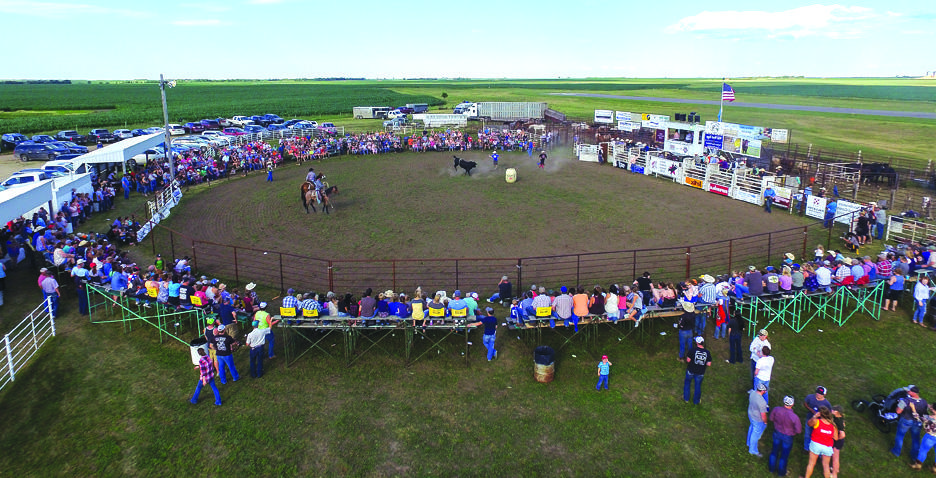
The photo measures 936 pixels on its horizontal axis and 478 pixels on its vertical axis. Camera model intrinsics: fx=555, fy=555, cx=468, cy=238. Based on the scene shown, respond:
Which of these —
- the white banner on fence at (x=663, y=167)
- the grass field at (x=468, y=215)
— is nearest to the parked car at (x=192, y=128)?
the grass field at (x=468, y=215)

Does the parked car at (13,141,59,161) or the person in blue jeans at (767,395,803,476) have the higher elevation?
the parked car at (13,141,59,161)

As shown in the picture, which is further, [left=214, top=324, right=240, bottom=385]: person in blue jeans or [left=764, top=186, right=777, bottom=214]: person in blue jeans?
[left=764, top=186, right=777, bottom=214]: person in blue jeans

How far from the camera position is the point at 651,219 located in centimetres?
2345

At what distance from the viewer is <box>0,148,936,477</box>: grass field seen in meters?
8.95

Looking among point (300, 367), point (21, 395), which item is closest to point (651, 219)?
point (300, 367)

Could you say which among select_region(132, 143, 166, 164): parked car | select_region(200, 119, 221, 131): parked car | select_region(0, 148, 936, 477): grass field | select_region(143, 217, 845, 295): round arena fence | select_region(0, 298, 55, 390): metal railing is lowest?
select_region(0, 148, 936, 477): grass field

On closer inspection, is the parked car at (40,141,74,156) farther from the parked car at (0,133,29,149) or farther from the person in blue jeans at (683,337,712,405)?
the person in blue jeans at (683,337,712,405)

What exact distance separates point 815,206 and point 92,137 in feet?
196

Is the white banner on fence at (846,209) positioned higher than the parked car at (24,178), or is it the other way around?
the parked car at (24,178)

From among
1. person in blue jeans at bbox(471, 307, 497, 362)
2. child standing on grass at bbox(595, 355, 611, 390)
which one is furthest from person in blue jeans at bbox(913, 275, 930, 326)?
person in blue jeans at bbox(471, 307, 497, 362)

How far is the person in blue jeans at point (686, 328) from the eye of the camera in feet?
38.7

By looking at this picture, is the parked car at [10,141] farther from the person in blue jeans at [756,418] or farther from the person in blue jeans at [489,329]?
the person in blue jeans at [756,418]

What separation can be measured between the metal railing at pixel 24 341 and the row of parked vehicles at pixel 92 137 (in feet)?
99.6

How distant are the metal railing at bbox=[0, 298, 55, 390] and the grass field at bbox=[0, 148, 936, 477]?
0.97 ft
